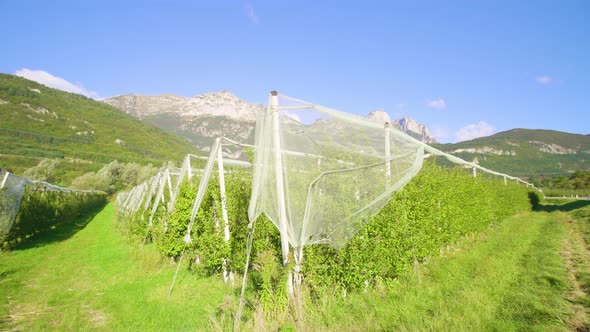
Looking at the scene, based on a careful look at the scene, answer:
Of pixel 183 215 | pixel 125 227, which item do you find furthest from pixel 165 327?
pixel 125 227

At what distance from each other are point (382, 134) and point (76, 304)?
21.2 ft

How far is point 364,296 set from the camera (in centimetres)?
501

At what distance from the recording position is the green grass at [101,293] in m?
5.33

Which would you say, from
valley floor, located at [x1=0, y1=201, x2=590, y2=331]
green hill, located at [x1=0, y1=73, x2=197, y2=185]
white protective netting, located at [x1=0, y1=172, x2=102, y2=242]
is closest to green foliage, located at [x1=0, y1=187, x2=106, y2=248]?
white protective netting, located at [x1=0, y1=172, x2=102, y2=242]

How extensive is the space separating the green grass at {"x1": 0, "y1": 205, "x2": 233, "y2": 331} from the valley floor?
2 cm

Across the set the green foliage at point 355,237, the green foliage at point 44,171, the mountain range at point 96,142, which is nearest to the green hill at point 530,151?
the mountain range at point 96,142

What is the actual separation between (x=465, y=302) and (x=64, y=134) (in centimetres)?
8626

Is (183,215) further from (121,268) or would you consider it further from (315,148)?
(315,148)

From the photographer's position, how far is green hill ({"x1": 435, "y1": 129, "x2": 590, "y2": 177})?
85.8 metres

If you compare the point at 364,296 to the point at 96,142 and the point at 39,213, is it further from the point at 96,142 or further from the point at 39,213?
the point at 96,142

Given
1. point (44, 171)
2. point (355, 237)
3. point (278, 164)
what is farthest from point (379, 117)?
point (44, 171)

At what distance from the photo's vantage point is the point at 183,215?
827 cm

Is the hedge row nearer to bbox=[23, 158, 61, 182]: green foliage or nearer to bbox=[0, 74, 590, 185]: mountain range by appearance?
bbox=[0, 74, 590, 185]: mountain range

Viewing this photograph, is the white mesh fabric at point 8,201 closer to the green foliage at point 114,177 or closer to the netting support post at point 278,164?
the netting support post at point 278,164
